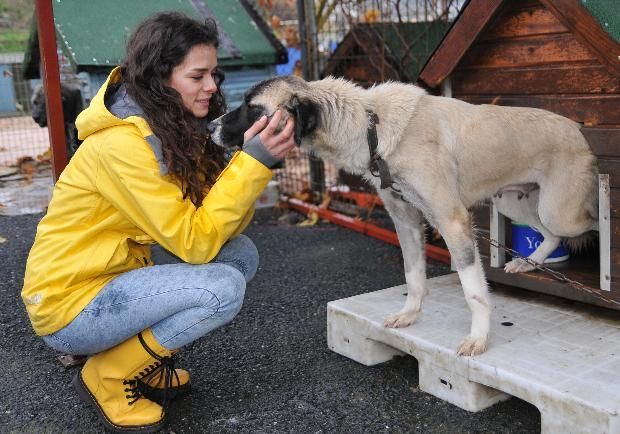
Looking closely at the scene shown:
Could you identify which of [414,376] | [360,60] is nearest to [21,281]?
[414,376]

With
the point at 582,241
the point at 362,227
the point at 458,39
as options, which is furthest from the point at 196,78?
the point at 362,227

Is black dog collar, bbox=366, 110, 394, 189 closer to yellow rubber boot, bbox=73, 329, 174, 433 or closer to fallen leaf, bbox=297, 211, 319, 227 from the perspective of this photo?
yellow rubber boot, bbox=73, 329, 174, 433

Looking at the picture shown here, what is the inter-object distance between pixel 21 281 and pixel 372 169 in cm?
302

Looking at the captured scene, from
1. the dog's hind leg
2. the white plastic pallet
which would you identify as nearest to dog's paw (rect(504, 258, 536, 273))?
the dog's hind leg

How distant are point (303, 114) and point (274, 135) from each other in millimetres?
245

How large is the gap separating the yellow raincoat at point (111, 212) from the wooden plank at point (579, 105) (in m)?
1.68

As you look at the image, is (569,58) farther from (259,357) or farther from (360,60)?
(360,60)

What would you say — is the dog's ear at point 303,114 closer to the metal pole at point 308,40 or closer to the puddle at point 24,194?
the metal pole at point 308,40

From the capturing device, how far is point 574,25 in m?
3.27

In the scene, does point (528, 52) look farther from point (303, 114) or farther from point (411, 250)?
point (303, 114)

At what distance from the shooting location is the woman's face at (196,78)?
286cm

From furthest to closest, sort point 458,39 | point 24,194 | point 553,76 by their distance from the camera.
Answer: point 24,194 < point 458,39 < point 553,76

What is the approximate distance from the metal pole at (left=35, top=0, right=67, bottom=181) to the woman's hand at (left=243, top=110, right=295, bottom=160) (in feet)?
3.86

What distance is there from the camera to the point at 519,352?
2930mm
